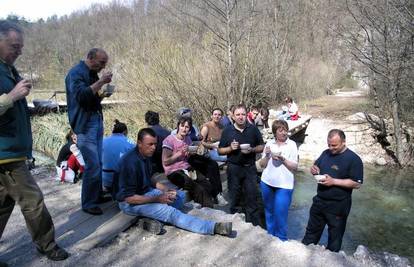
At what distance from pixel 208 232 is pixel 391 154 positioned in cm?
1018

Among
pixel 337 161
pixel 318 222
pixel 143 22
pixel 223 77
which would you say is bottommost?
pixel 318 222

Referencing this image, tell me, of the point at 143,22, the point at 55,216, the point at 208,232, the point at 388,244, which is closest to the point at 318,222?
the point at 208,232

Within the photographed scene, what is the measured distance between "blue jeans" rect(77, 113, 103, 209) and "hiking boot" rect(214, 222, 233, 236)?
1474 mm

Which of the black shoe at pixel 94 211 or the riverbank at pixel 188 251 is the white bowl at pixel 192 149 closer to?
the riverbank at pixel 188 251

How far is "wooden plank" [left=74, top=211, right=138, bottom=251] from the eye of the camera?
3.70 metres

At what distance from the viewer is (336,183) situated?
422 centimetres

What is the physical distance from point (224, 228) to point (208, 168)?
2279 mm

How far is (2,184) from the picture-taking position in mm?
3023

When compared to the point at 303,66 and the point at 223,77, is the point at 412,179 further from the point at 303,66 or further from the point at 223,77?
the point at 303,66

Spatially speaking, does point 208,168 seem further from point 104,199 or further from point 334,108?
point 334,108

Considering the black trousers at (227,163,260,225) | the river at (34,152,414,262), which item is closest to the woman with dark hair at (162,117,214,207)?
the black trousers at (227,163,260,225)

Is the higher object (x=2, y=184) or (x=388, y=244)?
(x=2, y=184)

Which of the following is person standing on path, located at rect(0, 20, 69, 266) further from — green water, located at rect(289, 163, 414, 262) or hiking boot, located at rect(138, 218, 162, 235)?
green water, located at rect(289, 163, 414, 262)

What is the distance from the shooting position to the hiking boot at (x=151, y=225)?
4004mm
